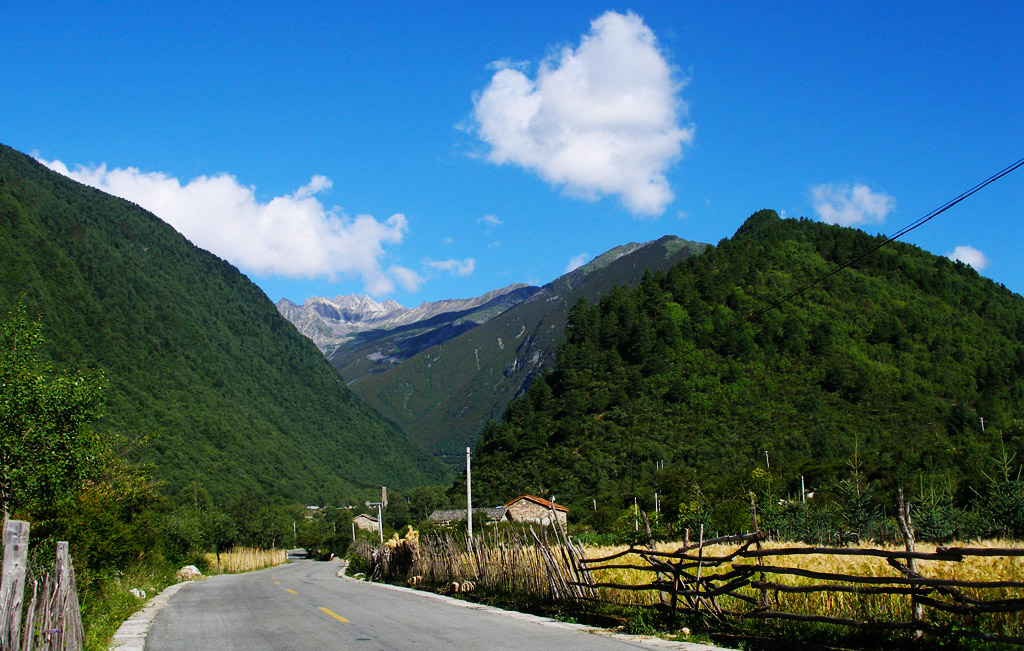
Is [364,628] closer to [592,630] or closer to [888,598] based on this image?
[592,630]

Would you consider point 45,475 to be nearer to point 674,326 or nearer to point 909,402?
point 909,402

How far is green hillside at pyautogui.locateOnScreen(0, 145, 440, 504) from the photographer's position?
129 meters

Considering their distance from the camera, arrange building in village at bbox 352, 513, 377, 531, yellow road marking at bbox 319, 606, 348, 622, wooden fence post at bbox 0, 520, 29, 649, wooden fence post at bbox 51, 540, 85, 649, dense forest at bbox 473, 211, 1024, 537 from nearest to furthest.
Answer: wooden fence post at bbox 0, 520, 29, 649, wooden fence post at bbox 51, 540, 85, 649, yellow road marking at bbox 319, 606, 348, 622, dense forest at bbox 473, 211, 1024, 537, building in village at bbox 352, 513, 377, 531

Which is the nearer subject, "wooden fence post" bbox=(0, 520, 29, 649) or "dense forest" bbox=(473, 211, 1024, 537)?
"wooden fence post" bbox=(0, 520, 29, 649)

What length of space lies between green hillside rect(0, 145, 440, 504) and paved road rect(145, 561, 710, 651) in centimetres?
9984

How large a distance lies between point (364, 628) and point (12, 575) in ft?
21.5

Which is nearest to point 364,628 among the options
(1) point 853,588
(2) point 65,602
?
(2) point 65,602

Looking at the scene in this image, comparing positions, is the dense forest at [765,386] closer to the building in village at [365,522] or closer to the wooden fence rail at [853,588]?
the building in village at [365,522]

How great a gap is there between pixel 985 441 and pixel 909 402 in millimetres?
21335

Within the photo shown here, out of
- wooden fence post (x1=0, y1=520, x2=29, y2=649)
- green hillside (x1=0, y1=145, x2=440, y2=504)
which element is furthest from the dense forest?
green hillside (x1=0, y1=145, x2=440, y2=504)

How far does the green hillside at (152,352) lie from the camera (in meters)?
129

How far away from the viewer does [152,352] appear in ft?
513

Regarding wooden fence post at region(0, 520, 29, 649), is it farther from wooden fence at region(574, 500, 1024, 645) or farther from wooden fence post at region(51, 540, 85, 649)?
wooden fence at region(574, 500, 1024, 645)

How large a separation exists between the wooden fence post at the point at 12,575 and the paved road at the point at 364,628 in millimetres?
3940
